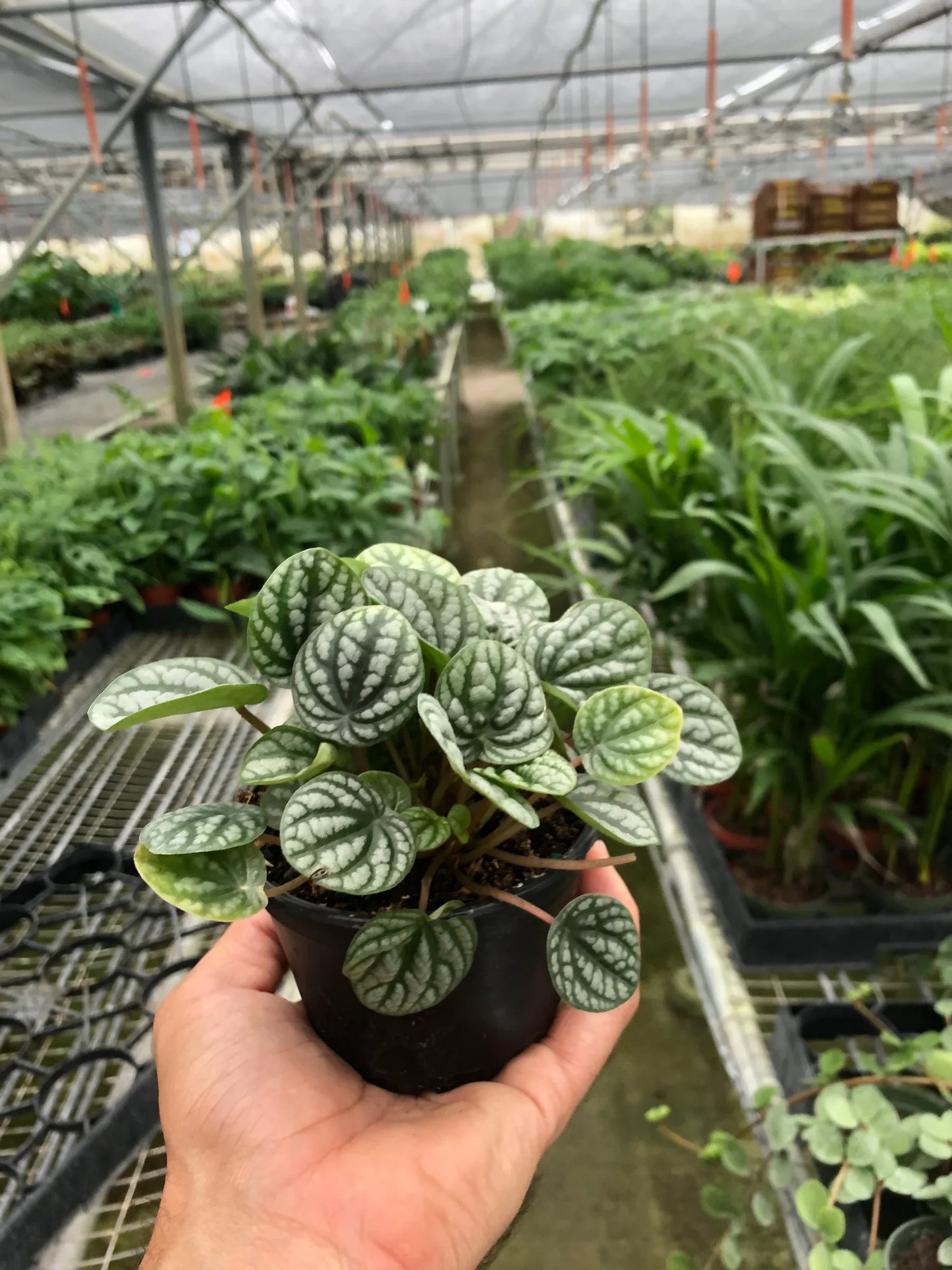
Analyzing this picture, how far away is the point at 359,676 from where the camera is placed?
54 centimetres

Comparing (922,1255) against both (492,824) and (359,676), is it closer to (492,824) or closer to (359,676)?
(492,824)

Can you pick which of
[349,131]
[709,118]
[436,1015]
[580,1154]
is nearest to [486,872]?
[436,1015]

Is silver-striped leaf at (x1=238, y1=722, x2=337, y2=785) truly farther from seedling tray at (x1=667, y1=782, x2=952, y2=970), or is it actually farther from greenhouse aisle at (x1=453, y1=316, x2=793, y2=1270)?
seedling tray at (x1=667, y1=782, x2=952, y2=970)

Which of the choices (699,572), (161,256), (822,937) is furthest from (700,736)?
(161,256)

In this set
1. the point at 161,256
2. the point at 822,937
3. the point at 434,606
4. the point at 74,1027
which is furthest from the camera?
the point at 161,256

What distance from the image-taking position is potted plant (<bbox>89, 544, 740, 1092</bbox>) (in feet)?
1.73

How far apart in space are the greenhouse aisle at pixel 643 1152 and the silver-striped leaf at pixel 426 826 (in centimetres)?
46

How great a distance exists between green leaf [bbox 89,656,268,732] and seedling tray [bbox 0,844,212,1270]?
1.88ft

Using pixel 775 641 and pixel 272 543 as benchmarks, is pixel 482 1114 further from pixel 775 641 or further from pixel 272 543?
pixel 272 543

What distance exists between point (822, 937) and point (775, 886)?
0.31 ft

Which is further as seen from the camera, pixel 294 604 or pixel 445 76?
pixel 445 76

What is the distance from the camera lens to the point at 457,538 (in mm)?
4129

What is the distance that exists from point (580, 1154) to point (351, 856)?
43.1 inches

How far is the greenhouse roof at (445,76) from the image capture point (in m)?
3.73
